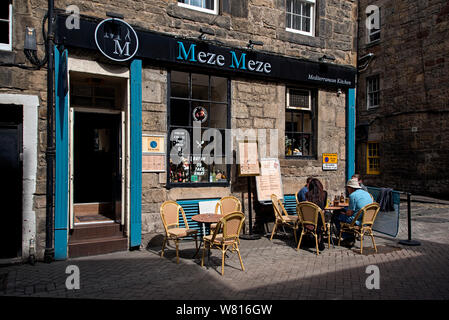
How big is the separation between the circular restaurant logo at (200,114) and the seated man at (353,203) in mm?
3465

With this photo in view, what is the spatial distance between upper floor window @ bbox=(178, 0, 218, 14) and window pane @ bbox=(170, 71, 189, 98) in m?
1.50

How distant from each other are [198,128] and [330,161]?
384 cm

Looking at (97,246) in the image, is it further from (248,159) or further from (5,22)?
(5,22)

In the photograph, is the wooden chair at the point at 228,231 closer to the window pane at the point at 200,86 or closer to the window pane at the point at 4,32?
the window pane at the point at 200,86

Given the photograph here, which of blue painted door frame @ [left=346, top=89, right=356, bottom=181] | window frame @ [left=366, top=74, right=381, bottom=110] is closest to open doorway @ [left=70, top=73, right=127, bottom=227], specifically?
blue painted door frame @ [left=346, top=89, right=356, bottom=181]

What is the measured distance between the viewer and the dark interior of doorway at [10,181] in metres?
5.70

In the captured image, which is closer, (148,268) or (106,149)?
(148,268)

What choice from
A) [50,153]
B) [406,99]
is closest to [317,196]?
[50,153]

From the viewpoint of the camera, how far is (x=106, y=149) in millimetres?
7871

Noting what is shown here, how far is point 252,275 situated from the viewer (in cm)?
516
